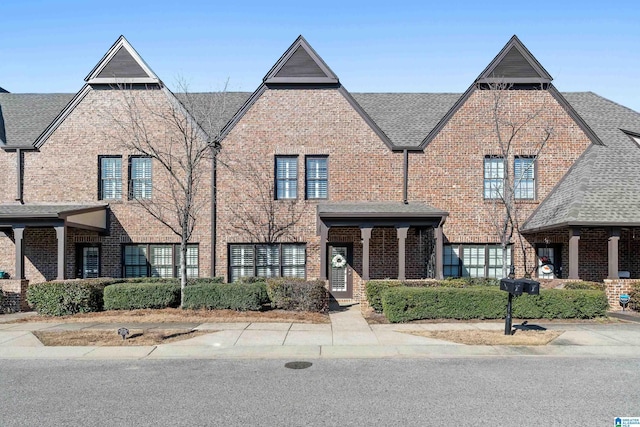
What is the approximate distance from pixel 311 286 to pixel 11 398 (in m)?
8.89

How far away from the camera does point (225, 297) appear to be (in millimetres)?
14922

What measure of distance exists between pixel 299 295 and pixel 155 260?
7.35 meters

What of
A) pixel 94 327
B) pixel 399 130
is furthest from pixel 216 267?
pixel 399 130

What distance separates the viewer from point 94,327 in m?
12.9

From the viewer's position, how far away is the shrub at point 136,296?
595 inches

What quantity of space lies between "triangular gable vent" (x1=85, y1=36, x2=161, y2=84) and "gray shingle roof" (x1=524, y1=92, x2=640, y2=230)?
53.7 ft

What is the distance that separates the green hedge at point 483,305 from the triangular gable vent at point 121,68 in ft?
44.1

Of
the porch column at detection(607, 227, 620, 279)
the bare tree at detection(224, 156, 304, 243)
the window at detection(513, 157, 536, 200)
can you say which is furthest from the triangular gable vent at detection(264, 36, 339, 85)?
the porch column at detection(607, 227, 620, 279)

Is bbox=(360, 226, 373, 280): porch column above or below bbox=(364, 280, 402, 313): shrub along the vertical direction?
above

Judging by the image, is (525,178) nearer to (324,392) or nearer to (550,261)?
(550,261)

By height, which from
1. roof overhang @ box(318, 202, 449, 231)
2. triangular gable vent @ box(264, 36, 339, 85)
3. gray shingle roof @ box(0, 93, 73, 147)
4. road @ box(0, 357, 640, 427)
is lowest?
road @ box(0, 357, 640, 427)

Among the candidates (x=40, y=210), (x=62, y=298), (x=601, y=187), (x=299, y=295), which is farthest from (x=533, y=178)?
(x=40, y=210)

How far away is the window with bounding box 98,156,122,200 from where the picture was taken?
19.2 meters

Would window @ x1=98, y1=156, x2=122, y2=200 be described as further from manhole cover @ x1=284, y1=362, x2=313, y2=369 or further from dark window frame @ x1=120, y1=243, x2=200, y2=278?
manhole cover @ x1=284, y1=362, x2=313, y2=369
